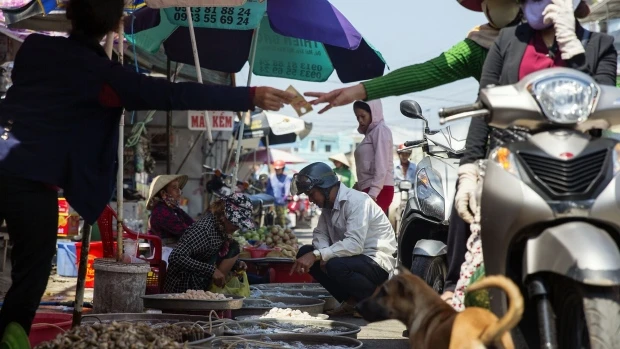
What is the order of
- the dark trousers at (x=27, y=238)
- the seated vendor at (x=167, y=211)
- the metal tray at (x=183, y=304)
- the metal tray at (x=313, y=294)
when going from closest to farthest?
the dark trousers at (x=27, y=238) < the metal tray at (x=183, y=304) < the metal tray at (x=313, y=294) < the seated vendor at (x=167, y=211)

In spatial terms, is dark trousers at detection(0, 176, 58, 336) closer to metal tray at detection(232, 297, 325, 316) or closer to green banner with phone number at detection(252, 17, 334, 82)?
metal tray at detection(232, 297, 325, 316)

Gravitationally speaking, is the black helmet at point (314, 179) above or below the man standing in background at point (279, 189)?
above

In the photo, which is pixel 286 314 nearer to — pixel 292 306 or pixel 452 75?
pixel 292 306

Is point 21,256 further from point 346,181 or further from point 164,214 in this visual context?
point 346,181

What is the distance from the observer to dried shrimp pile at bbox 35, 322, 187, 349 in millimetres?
4320

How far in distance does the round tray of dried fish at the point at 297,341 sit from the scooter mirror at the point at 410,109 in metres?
1.58

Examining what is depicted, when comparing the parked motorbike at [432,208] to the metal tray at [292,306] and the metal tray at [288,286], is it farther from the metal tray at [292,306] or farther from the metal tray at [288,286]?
the metal tray at [288,286]

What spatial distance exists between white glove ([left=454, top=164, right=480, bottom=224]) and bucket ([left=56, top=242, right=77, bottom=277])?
891cm

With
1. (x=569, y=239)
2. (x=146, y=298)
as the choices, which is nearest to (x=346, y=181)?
(x=146, y=298)

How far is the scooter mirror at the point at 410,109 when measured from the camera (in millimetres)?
6091

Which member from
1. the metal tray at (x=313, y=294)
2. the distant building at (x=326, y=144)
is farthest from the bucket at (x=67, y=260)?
the distant building at (x=326, y=144)

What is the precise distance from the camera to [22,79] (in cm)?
475

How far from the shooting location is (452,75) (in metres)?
4.94

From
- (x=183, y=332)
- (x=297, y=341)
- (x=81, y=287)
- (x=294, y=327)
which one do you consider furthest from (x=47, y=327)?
(x=294, y=327)
